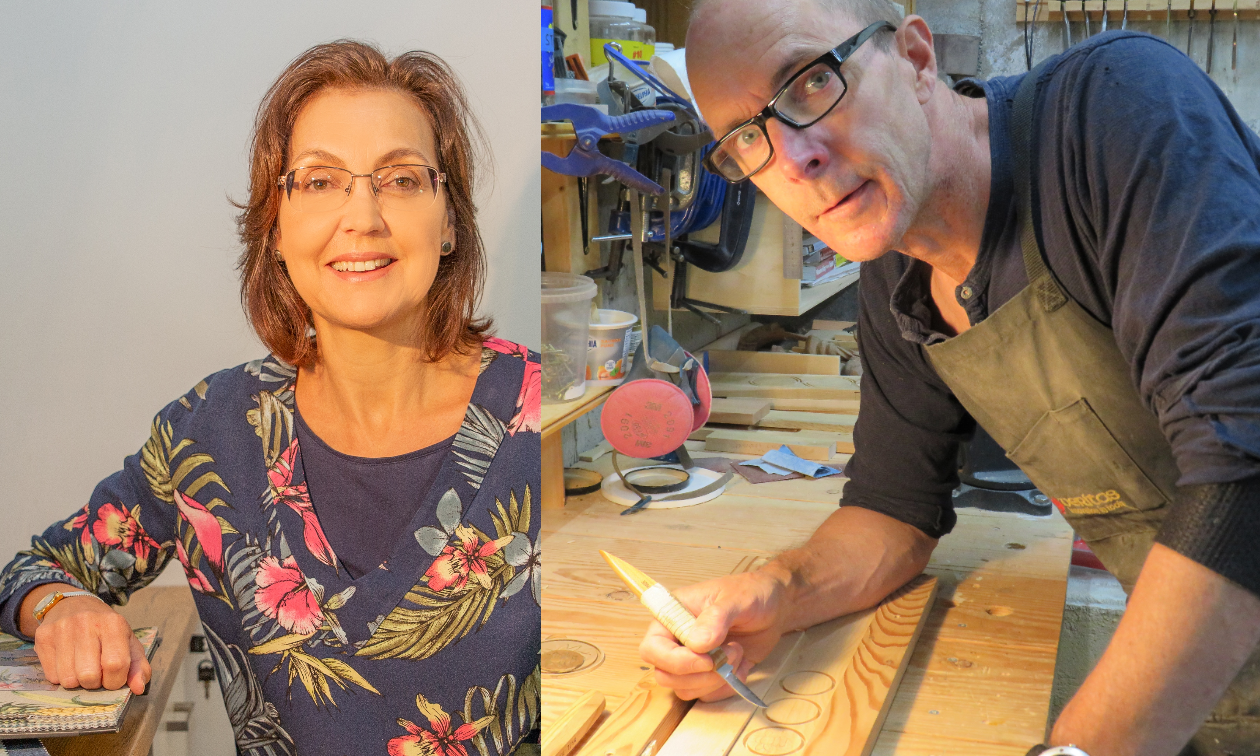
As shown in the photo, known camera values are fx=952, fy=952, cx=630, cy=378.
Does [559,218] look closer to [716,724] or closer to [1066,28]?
[716,724]

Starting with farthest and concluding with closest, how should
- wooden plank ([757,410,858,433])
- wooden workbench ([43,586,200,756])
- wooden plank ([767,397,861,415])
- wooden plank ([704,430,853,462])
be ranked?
wooden plank ([767,397,861,415]) → wooden plank ([757,410,858,433]) → wooden plank ([704,430,853,462]) → wooden workbench ([43,586,200,756])

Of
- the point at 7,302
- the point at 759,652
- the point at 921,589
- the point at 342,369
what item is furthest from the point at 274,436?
the point at 921,589

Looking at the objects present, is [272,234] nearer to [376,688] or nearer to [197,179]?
[197,179]

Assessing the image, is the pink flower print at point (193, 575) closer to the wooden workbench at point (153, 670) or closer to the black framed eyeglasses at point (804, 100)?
the wooden workbench at point (153, 670)

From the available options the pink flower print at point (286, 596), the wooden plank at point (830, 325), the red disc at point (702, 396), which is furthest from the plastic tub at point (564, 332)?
the wooden plank at point (830, 325)

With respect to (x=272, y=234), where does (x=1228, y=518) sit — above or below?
below

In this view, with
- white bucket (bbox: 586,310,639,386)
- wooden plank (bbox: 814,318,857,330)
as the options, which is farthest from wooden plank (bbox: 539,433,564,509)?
wooden plank (bbox: 814,318,857,330)

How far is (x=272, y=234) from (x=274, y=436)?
0.11 meters

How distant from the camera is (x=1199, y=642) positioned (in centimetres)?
66

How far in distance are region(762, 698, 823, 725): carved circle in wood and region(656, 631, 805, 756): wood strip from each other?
0.06ft

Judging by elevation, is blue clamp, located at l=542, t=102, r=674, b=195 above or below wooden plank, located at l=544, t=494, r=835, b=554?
above

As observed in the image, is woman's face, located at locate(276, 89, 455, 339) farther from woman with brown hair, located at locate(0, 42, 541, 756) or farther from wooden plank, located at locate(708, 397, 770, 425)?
wooden plank, located at locate(708, 397, 770, 425)

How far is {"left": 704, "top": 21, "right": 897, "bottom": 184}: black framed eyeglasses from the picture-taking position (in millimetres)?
836

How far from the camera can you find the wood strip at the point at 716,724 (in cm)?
72
